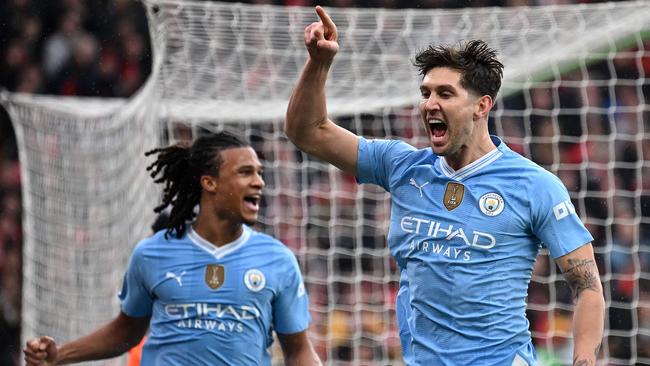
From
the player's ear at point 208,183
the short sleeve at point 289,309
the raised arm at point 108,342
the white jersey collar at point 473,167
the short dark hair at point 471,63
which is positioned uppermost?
the short dark hair at point 471,63

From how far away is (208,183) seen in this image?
16.8ft

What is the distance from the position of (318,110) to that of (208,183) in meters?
1.38

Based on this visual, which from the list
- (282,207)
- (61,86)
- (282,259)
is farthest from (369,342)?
(61,86)

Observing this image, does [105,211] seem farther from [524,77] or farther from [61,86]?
[61,86]

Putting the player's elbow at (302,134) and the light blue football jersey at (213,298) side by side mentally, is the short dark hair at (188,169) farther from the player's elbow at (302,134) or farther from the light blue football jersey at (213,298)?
the player's elbow at (302,134)

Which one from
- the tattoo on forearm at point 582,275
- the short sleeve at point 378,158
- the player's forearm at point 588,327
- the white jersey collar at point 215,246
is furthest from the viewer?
the white jersey collar at point 215,246

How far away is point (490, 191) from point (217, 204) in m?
1.59

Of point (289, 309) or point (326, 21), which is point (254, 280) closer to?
point (289, 309)

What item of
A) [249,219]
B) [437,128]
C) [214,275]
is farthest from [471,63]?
[214,275]

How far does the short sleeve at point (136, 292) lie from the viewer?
494cm

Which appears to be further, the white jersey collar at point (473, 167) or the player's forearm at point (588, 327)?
the white jersey collar at point (473, 167)

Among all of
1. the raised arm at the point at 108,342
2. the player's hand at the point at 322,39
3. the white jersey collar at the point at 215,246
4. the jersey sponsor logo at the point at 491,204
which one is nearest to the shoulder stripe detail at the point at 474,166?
the jersey sponsor logo at the point at 491,204

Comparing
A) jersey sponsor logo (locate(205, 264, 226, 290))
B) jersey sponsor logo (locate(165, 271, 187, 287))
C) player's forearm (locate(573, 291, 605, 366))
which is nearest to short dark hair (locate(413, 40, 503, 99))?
player's forearm (locate(573, 291, 605, 366))

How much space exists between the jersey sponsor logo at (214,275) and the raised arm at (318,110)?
3.36 feet
